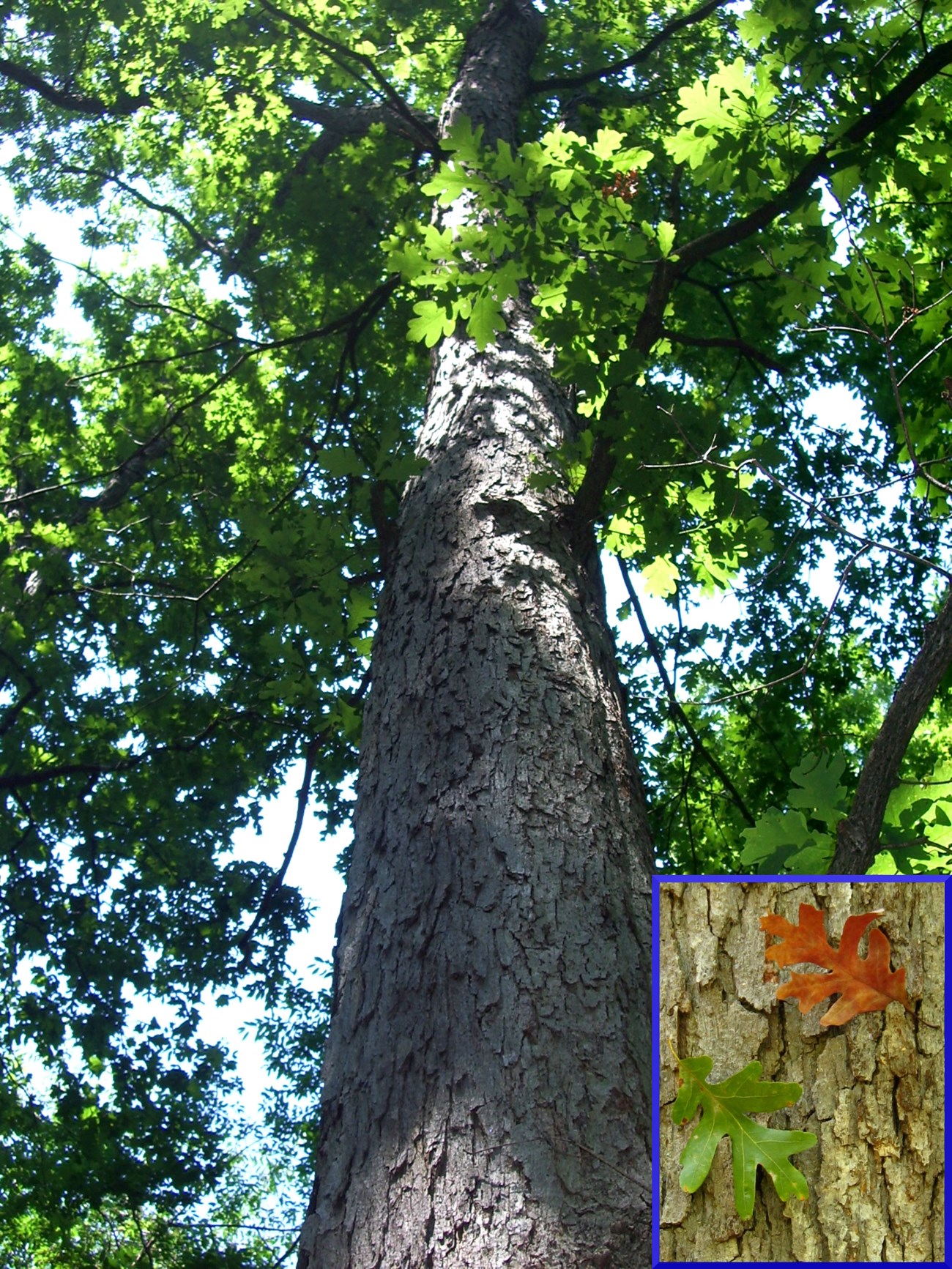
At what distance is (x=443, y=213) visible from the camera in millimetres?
4434

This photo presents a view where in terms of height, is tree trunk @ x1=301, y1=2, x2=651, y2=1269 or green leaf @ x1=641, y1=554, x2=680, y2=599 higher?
green leaf @ x1=641, y1=554, x2=680, y2=599

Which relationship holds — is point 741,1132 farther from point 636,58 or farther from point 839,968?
point 636,58

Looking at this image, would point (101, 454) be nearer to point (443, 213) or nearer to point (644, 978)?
point (443, 213)

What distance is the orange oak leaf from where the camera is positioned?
132 cm

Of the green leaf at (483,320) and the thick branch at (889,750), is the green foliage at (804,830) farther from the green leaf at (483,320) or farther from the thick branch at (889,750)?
the green leaf at (483,320)

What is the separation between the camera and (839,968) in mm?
1346

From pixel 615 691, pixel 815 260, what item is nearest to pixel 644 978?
pixel 615 691

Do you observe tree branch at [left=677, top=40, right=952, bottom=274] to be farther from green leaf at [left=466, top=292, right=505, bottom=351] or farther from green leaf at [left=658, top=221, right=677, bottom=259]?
green leaf at [left=466, top=292, right=505, bottom=351]

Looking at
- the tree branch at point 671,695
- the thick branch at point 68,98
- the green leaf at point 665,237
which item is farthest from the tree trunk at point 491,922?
the thick branch at point 68,98

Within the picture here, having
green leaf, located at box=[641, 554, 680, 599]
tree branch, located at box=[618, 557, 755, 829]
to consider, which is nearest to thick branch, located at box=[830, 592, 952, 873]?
green leaf, located at box=[641, 554, 680, 599]

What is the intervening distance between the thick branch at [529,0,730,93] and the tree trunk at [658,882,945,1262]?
453 cm

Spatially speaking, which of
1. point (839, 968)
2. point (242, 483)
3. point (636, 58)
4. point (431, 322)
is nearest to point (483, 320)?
point (431, 322)

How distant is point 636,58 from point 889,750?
16.5ft

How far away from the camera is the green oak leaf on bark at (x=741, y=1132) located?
4.09ft
